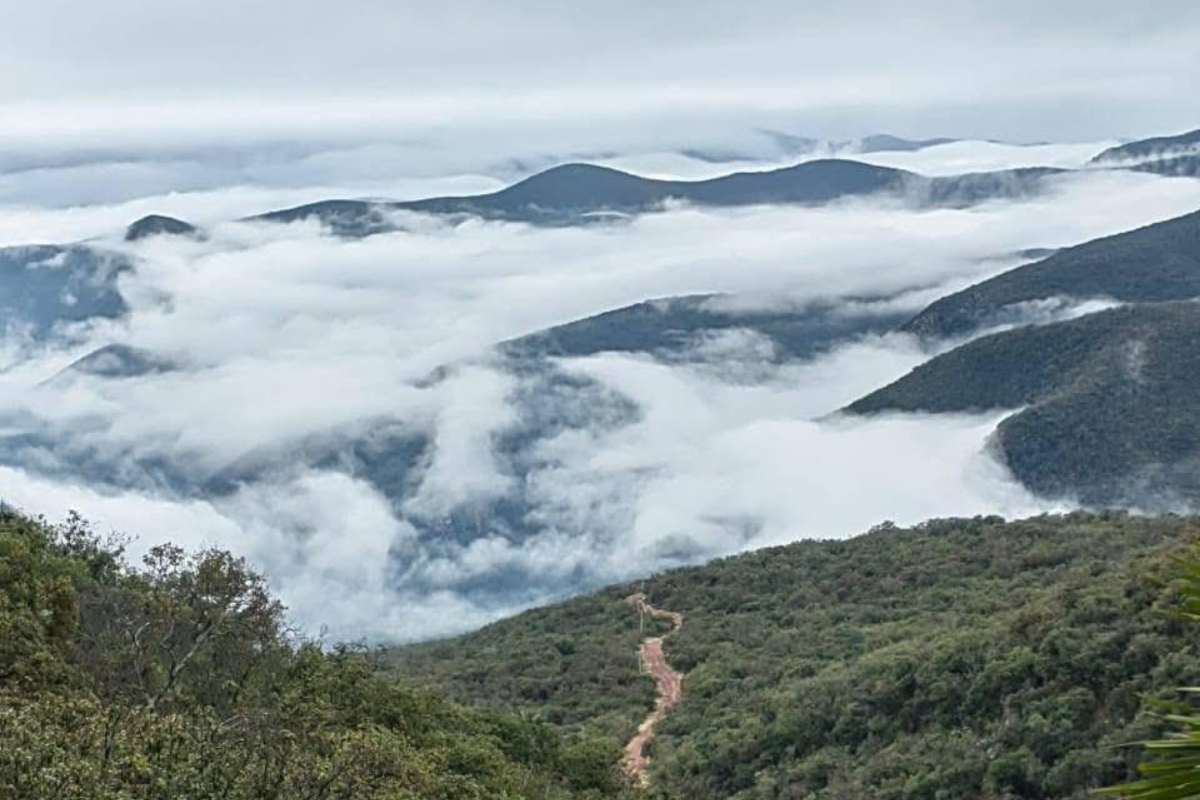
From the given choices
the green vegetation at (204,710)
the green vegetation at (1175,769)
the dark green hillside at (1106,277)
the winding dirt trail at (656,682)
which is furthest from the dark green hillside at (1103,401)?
the green vegetation at (1175,769)

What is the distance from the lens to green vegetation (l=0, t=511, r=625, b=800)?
40.3 ft

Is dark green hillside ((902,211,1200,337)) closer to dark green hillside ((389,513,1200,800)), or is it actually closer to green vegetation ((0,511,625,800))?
dark green hillside ((389,513,1200,800))

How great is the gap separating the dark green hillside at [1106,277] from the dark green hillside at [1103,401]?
92.2ft

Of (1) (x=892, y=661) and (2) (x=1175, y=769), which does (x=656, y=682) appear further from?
(2) (x=1175, y=769)

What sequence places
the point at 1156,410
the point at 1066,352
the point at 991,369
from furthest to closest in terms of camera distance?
the point at 991,369 → the point at 1066,352 → the point at 1156,410

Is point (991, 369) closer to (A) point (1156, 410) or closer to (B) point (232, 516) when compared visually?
(A) point (1156, 410)

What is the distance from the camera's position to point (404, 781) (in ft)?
54.0

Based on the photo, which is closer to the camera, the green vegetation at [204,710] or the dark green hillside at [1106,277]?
the green vegetation at [204,710]

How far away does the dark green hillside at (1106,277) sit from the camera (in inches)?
5600

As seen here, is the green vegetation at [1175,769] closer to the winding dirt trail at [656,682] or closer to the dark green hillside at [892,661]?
the dark green hillside at [892,661]

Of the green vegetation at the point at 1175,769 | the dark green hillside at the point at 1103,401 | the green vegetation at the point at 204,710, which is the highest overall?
the green vegetation at the point at 1175,769

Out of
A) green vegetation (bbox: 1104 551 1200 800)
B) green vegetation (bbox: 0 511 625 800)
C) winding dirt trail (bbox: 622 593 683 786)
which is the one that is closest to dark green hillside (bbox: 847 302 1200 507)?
winding dirt trail (bbox: 622 593 683 786)

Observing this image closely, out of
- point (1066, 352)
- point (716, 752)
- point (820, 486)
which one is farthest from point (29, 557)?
point (820, 486)

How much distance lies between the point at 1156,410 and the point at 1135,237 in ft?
233
